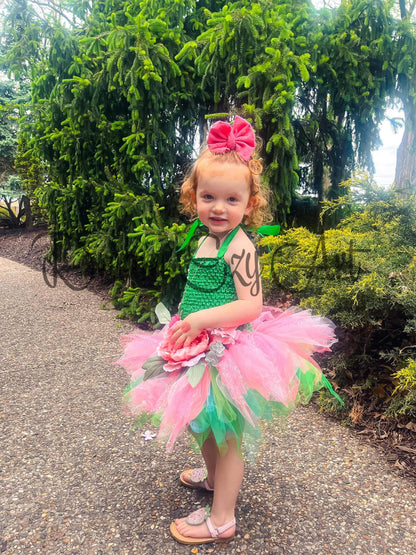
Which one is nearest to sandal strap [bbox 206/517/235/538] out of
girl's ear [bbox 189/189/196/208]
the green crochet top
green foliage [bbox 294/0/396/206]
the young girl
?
the young girl

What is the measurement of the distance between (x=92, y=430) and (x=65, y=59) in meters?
4.95

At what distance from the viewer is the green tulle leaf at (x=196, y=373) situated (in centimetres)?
151

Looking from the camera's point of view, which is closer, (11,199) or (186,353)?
(186,353)

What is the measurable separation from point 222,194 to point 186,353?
0.61 meters

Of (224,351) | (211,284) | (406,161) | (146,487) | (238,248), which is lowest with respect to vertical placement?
(146,487)

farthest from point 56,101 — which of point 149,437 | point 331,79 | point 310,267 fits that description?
point 149,437

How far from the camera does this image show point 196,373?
5.02 feet

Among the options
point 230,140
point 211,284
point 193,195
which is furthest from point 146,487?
point 230,140

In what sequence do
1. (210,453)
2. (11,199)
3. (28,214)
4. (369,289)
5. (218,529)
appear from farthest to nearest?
1. (11,199)
2. (28,214)
3. (369,289)
4. (210,453)
5. (218,529)

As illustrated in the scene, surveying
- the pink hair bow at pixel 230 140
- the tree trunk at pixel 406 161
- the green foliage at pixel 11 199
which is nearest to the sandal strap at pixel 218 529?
the pink hair bow at pixel 230 140

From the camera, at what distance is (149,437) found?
2.55 metres

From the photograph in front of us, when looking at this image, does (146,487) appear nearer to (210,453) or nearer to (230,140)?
(210,453)

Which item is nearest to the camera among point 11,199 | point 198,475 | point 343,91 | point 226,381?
point 226,381

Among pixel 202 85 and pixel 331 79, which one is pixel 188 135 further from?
pixel 331 79
